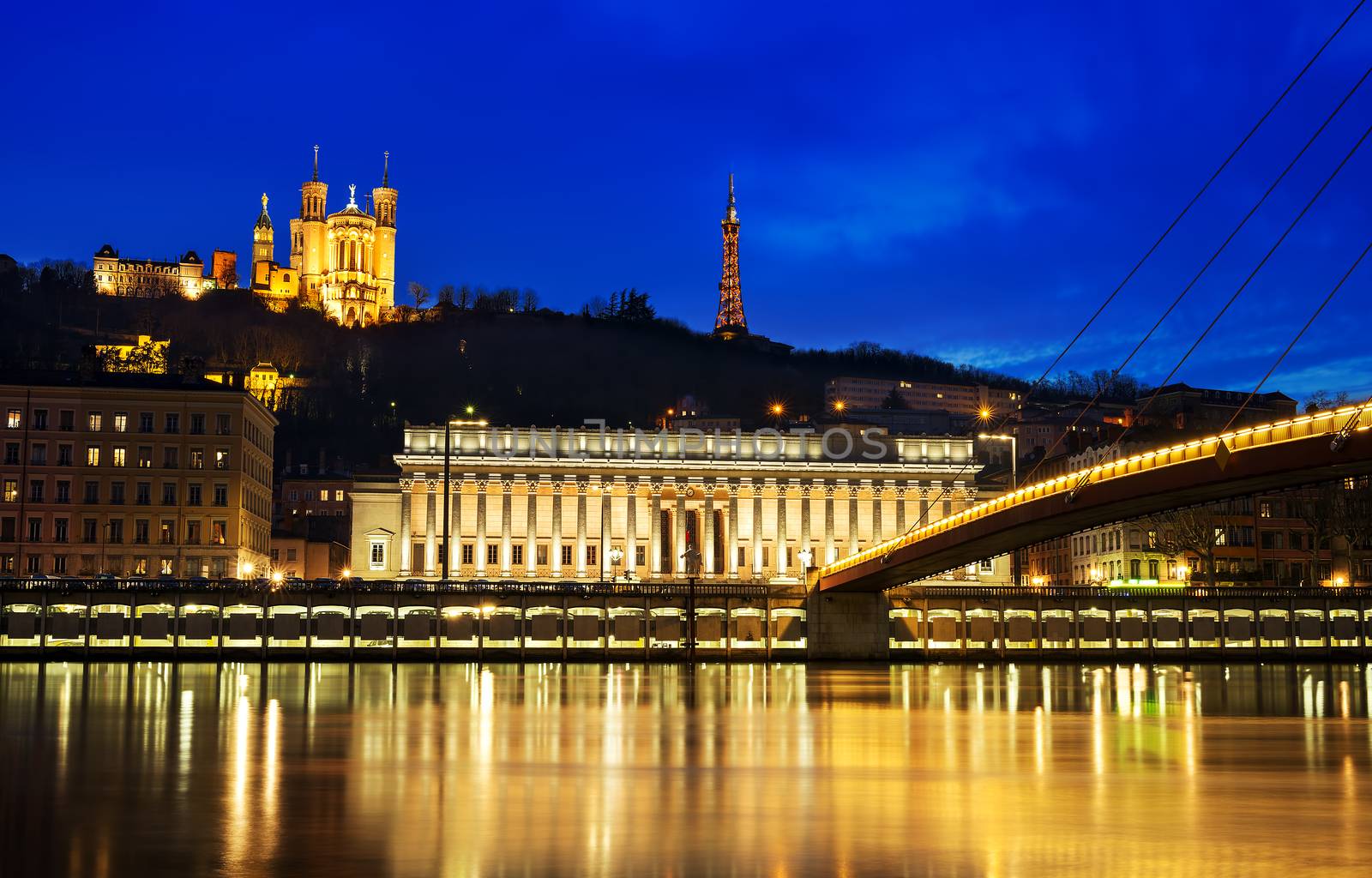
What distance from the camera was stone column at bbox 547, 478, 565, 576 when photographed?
13512cm

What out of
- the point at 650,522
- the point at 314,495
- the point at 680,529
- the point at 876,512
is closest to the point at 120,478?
the point at 650,522

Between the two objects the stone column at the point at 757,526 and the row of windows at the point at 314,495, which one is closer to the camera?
the stone column at the point at 757,526

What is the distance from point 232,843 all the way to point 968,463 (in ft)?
394

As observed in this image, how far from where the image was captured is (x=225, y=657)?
91.9 meters

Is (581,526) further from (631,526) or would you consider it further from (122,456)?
(122,456)

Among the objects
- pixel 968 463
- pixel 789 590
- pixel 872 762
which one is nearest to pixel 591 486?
pixel 968 463

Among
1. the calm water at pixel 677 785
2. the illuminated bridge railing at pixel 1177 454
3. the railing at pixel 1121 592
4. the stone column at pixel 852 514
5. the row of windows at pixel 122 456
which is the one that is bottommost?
the calm water at pixel 677 785

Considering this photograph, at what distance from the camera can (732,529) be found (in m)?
137

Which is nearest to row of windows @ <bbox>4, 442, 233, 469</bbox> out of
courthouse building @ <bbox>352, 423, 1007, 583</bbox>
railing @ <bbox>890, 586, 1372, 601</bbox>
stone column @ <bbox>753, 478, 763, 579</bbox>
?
courthouse building @ <bbox>352, 423, 1007, 583</bbox>

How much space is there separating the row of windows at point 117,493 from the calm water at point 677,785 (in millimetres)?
67206

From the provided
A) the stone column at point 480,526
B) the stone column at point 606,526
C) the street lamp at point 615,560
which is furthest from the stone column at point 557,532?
the stone column at point 480,526

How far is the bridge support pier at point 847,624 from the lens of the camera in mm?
96062

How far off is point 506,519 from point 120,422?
3054 centimetres

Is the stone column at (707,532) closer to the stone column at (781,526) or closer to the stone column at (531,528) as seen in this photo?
the stone column at (781,526)
